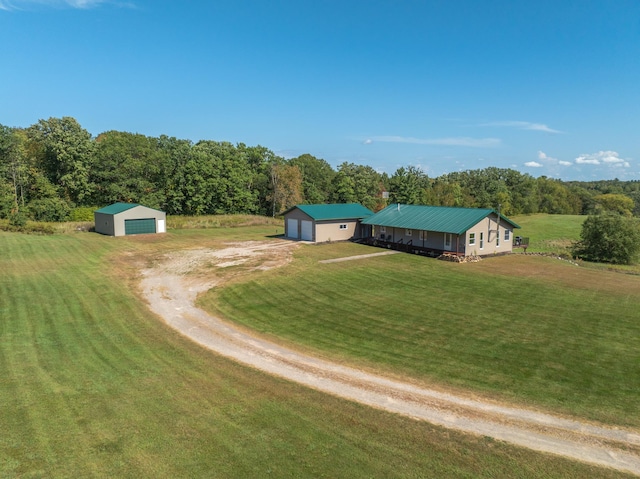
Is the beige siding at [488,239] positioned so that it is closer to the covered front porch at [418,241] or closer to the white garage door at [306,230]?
the covered front porch at [418,241]

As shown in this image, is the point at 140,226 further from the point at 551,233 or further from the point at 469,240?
the point at 551,233

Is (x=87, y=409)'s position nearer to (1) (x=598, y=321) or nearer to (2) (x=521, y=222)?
(1) (x=598, y=321)

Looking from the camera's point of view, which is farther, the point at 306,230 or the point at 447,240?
the point at 306,230

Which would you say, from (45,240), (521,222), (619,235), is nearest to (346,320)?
(619,235)

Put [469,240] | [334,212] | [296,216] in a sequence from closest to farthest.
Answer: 1. [469,240]
2. [334,212]
3. [296,216]

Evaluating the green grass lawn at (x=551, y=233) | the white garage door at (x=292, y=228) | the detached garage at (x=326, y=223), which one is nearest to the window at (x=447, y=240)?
the detached garage at (x=326, y=223)

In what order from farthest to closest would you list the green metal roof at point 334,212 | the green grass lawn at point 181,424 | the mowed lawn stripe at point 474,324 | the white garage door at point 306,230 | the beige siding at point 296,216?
the beige siding at point 296,216 → the white garage door at point 306,230 → the green metal roof at point 334,212 → the mowed lawn stripe at point 474,324 → the green grass lawn at point 181,424

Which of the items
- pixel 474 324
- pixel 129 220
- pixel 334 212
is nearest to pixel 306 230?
pixel 334 212
